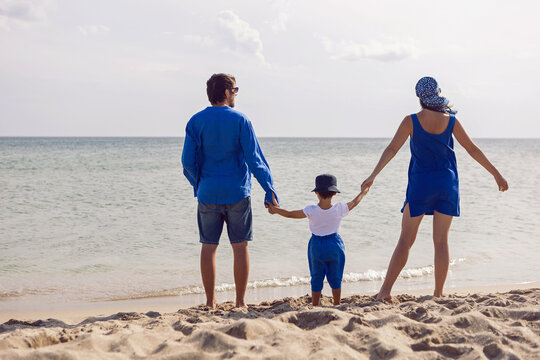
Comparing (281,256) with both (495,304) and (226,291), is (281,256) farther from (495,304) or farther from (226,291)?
(495,304)

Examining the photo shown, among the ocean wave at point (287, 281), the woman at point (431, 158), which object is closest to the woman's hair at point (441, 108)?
the woman at point (431, 158)

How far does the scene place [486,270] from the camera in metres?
6.71

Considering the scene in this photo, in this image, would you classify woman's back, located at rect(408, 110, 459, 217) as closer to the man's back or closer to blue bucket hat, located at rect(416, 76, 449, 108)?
blue bucket hat, located at rect(416, 76, 449, 108)

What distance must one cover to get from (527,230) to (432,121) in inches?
249

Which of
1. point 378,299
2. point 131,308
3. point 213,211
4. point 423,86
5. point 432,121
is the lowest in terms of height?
point 131,308

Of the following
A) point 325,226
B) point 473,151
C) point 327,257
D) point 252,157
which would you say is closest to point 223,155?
point 252,157

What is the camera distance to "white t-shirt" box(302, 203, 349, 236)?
12.1 ft

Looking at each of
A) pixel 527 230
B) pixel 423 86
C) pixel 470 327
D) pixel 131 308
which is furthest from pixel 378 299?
pixel 527 230

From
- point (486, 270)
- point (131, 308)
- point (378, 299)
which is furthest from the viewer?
point (486, 270)

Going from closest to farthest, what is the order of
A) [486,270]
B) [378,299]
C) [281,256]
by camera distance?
[378,299], [486,270], [281,256]

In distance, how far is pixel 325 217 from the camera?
12.1ft

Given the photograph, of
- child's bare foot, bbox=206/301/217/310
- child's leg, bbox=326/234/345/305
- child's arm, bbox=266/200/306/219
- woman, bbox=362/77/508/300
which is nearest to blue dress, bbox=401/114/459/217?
woman, bbox=362/77/508/300

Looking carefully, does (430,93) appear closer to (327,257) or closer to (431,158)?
(431,158)

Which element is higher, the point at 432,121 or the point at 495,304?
the point at 432,121
